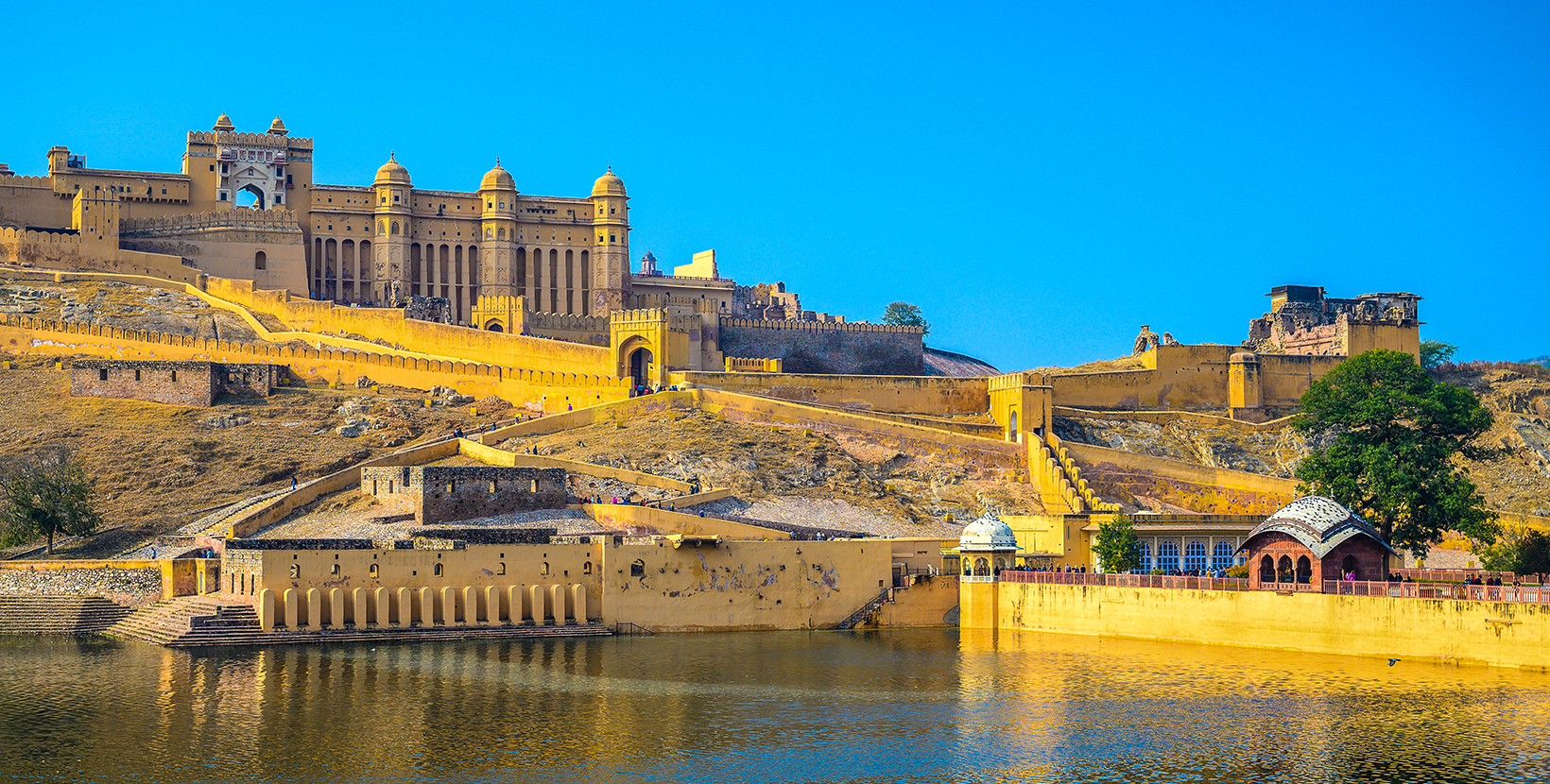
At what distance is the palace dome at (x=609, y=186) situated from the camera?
3123 inches

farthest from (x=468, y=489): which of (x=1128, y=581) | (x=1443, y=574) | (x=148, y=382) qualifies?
(x=1443, y=574)

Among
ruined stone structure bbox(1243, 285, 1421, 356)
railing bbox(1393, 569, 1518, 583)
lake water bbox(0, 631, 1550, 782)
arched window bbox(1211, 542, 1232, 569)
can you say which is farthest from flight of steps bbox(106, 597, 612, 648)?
ruined stone structure bbox(1243, 285, 1421, 356)

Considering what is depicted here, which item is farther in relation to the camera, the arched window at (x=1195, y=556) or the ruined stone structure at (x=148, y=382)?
the ruined stone structure at (x=148, y=382)

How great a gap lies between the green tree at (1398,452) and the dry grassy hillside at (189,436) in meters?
27.5

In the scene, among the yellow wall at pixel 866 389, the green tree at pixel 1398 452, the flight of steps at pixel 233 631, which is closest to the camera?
the flight of steps at pixel 233 631

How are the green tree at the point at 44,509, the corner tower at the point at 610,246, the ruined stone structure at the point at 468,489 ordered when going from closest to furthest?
the ruined stone structure at the point at 468,489
the green tree at the point at 44,509
the corner tower at the point at 610,246

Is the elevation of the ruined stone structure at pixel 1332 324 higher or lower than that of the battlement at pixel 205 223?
lower

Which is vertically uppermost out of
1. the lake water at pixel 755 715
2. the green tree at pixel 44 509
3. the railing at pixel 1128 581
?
the green tree at pixel 44 509

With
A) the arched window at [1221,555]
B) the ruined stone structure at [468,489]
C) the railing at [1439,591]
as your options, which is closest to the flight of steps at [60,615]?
the ruined stone structure at [468,489]

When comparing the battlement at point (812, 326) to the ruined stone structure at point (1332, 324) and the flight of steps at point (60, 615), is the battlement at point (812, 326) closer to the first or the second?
the ruined stone structure at point (1332, 324)

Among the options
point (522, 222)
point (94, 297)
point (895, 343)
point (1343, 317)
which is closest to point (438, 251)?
point (522, 222)

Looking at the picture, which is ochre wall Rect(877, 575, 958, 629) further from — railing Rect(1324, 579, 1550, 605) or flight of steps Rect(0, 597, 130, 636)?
flight of steps Rect(0, 597, 130, 636)

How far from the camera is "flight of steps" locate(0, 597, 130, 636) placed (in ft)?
131

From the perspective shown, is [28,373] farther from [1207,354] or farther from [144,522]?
[1207,354]
